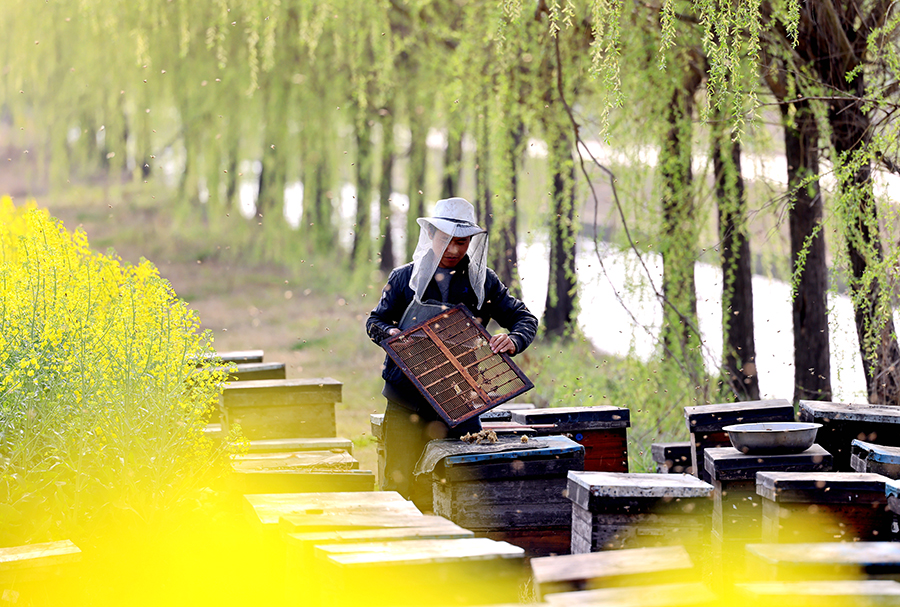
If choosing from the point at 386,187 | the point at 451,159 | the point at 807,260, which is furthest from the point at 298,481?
the point at 386,187

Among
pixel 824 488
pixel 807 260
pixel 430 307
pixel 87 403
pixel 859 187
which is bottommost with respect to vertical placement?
pixel 824 488

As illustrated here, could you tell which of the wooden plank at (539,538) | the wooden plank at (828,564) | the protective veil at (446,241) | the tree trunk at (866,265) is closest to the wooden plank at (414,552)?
the wooden plank at (828,564)

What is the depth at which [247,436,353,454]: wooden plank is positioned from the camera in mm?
4734

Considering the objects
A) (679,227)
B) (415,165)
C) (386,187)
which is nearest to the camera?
(679,227)

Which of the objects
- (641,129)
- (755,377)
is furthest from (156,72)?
(755,377)

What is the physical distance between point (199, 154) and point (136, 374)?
36.4ft

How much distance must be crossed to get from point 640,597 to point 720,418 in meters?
2.26

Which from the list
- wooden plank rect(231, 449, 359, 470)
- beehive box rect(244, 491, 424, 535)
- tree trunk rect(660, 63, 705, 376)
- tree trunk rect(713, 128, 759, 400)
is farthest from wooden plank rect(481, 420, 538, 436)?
tree trunk rect(713, 128, 759, 400)

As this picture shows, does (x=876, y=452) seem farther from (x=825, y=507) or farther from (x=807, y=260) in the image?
(x=807, y=260)

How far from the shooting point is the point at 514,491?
368cm

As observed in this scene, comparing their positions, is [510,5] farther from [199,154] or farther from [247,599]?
[199,154]

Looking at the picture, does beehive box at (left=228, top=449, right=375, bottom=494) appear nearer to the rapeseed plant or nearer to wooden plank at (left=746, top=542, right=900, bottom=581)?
the rapeseed plant

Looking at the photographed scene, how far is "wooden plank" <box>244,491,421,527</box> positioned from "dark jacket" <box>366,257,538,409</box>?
800mm

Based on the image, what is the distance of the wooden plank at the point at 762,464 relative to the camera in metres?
3.70
